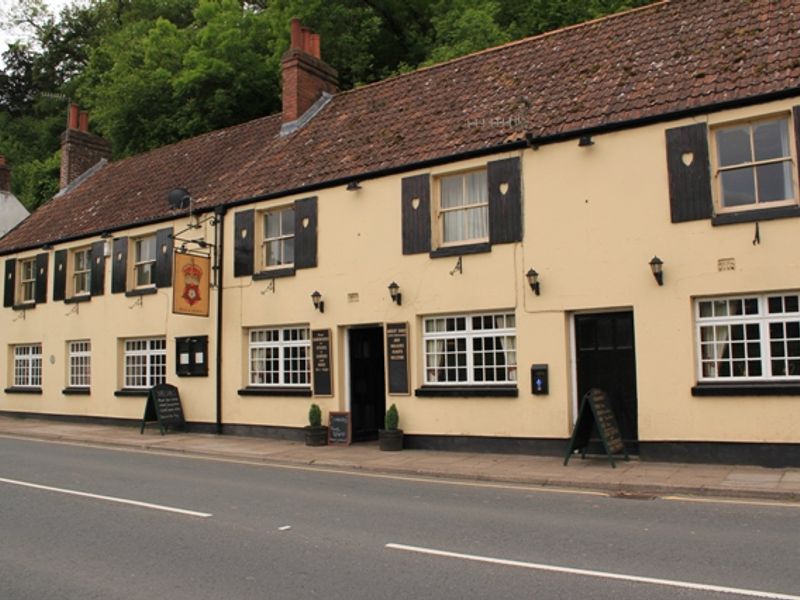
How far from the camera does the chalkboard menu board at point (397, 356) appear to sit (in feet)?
50.3

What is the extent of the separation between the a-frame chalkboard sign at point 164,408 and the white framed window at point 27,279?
856 centimetres

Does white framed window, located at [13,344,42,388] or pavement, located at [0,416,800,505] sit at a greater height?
white framed window, located at [13,344,42,388]

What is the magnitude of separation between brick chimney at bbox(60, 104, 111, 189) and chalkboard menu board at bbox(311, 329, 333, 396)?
1653 centimetres

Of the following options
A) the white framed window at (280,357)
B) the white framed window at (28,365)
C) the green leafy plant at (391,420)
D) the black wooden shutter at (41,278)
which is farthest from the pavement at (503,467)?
the black wooden shutter at (41,278)

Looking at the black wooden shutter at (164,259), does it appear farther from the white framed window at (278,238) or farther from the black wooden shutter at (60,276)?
the black wooden shutter at (60,276)

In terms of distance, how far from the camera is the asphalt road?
5.92 m

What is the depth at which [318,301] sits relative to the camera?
1669cm

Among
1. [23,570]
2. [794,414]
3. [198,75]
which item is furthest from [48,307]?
[794,414]

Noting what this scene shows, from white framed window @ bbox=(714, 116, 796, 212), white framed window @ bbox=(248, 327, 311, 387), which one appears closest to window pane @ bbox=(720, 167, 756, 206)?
white framed window @ bbox=(714, 116, 796, 212)

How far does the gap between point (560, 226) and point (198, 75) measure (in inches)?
815

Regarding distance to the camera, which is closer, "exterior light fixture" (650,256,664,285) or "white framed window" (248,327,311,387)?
"exterior light fixture" (650,256,664,285)

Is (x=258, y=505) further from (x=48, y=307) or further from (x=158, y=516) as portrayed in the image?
(x=48, y=307)

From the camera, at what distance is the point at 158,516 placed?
8.77 m

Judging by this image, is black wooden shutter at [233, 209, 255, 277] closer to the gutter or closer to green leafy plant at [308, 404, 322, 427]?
the gutter
